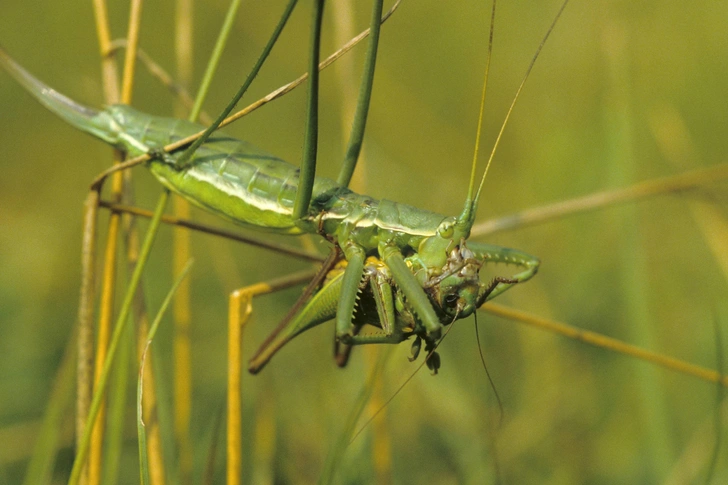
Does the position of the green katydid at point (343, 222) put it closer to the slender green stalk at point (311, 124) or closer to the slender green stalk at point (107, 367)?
the slender green stalk at point (311, 124)

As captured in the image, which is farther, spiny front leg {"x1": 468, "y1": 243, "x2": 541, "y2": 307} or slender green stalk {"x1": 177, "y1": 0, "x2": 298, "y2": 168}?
spiny front leg {"x1": 468, "y1": 243, "x2": 541, "y2": 307}

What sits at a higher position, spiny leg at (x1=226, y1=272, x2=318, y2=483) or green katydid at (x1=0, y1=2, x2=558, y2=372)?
green katydid at (x1=0, y1=2, x2=558, y2=372)

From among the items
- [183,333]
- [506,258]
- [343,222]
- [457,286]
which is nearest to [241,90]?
[343,222]

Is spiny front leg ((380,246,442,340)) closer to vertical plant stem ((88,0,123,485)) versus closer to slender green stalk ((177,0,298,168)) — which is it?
slender green stalk ((177,0,298,168))

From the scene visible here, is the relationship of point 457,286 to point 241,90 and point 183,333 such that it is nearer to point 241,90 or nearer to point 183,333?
point 241,90

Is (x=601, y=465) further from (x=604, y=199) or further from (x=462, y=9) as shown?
(x=462, y=9)

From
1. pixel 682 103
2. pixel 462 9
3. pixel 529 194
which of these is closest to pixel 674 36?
pixel 682 103

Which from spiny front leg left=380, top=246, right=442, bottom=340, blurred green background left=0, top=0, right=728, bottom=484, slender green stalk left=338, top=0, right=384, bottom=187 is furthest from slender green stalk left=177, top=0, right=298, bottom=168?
blurred green background left=0, top=0, right=728, bottom=484

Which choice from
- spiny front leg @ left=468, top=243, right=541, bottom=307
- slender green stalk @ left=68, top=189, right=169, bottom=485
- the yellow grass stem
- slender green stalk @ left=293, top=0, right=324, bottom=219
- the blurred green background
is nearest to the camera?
slender green stalk @ left=293, top=0, right=324, bottom=219

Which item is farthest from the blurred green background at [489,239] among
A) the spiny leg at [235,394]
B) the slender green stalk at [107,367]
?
the slender green stalk at [107,367]
